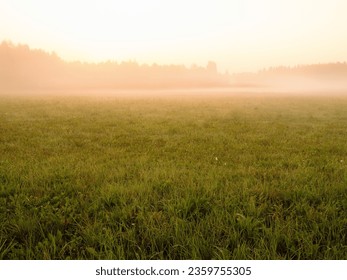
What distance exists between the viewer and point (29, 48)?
128 metres

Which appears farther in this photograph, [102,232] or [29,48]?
[29,48]

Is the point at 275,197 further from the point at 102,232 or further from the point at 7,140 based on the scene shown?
the point at 7,140

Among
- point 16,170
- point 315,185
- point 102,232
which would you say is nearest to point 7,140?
point 16,170
